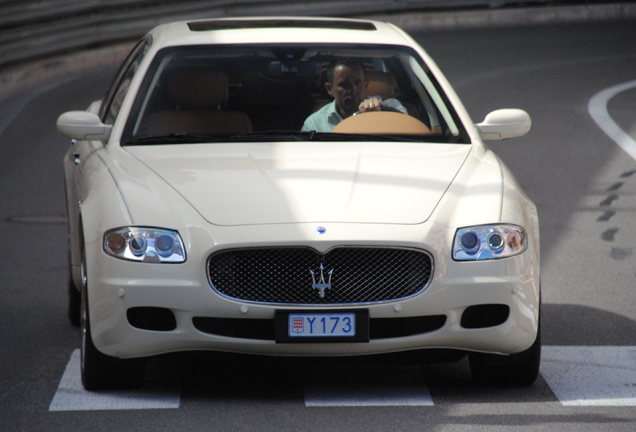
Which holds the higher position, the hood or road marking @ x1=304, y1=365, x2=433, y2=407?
the hood

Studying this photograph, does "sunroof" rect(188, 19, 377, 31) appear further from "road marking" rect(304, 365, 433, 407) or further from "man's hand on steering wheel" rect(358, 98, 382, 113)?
"road marking" rect(304, 365, 433, 407)

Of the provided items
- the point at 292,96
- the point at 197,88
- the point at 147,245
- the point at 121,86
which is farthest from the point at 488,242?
the point at 121,86

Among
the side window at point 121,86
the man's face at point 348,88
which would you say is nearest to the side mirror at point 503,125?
the man's face at point 348,88

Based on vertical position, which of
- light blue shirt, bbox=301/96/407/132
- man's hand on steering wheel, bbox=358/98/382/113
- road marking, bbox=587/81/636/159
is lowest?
road marking, bbox=587/81/636/159

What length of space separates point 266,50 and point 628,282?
2.77 metres

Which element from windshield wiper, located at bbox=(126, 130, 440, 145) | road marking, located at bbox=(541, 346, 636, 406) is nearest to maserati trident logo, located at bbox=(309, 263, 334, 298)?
road marking, located at bbox=(541, 346, 636, 406)

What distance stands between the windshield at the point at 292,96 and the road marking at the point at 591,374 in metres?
1.19

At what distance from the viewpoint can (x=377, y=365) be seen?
6.02 m

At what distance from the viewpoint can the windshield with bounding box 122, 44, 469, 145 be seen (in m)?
6.43

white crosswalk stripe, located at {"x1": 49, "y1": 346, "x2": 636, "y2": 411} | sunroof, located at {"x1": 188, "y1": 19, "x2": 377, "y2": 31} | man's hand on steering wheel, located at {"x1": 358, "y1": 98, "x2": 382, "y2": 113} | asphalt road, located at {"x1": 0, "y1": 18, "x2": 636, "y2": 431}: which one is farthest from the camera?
sunroof, located at {"x1": 188, "y1": 19, "x2": 377, "y2": 31}

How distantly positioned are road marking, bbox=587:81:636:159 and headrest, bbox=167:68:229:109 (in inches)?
275

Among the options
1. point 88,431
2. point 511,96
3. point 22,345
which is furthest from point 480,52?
point 88,431

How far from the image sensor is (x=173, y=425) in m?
4.98

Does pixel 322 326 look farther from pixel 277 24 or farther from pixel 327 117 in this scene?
pixel 277 24
